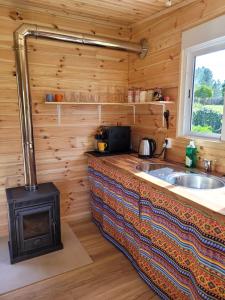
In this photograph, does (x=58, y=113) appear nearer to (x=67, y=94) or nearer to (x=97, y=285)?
(x=67, y=94)

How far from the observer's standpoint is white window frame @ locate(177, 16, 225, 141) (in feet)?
5.88

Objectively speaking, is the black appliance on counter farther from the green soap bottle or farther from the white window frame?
the green soap bottle

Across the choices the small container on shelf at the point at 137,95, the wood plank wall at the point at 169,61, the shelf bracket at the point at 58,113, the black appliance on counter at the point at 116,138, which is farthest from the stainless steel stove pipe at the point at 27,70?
the black appliance on counter at the point at 116,138

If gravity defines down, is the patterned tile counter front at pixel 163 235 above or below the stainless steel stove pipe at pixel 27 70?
below

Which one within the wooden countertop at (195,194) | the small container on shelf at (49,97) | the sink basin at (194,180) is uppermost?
the small container on shelf at (49,97)

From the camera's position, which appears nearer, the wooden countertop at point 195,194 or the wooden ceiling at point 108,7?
the wooden countertop at point 195,194

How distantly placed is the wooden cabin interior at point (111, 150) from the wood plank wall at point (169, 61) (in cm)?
1

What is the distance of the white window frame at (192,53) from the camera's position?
1791 millimetres

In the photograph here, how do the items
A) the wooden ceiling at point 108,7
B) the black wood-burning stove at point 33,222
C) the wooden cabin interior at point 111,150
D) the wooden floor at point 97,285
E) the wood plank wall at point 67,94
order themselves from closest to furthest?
the wooden cabin interior at point 111,150, the wooden floor at point 97,285, the black wood-burning stove at point 33,222, the wooden ceiling at point 108,7, the wood plank wall at point 67,94

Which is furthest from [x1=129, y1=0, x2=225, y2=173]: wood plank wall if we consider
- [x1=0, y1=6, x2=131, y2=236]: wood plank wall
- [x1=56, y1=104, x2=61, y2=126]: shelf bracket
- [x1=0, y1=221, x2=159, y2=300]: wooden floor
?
[x1=0, y1=221, x2=159, y2=300]: wooden floor

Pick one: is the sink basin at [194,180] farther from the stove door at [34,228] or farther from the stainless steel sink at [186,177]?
the stove door at [34,228]

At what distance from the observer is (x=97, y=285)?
1.82 m

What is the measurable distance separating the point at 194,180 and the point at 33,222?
1.52m

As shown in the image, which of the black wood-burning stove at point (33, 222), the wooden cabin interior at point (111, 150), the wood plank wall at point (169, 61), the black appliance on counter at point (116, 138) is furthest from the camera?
the black appliance on counter at point (116, 138)
